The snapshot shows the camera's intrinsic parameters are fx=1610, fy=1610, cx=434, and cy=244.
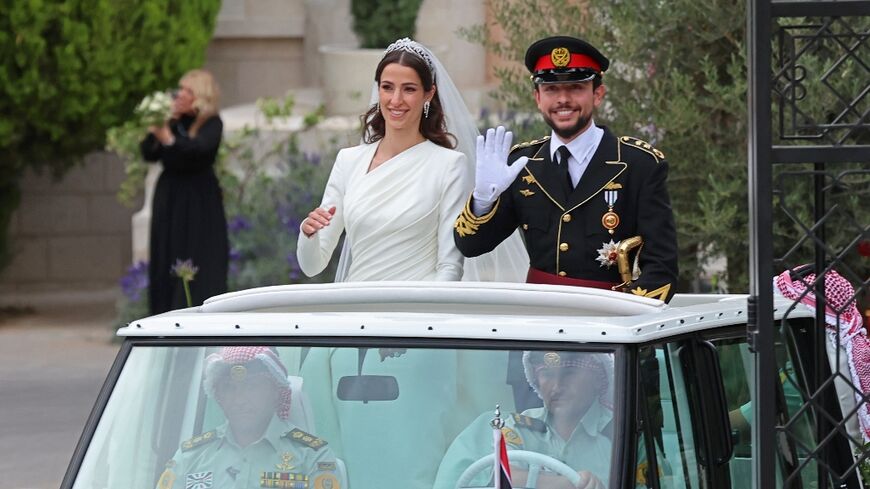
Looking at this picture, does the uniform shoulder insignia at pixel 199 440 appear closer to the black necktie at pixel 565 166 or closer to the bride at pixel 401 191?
the bride at pixel 401 191

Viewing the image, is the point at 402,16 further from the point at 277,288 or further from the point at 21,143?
the point at 277,288

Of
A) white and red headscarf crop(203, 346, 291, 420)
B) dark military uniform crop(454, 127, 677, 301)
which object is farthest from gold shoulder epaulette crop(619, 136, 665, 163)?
white and red headscarf crop(203, 346, 291, 420)

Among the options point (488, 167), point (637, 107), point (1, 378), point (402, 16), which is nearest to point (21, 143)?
point (1, 378)

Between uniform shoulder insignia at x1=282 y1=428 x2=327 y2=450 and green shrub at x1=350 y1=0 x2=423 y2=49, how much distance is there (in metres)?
Answer: 10.4

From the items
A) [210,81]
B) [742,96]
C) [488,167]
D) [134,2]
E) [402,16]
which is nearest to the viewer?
[488,167]

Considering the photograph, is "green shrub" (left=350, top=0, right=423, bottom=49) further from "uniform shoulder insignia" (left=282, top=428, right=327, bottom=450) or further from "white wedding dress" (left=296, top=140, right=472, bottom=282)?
"uniform shoulder insignia" (left=282, top=428, right=327, bottom=450)

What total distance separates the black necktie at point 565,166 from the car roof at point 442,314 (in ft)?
2.51

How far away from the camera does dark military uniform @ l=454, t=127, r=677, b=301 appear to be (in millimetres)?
4566

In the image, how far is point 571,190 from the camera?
15.3ft

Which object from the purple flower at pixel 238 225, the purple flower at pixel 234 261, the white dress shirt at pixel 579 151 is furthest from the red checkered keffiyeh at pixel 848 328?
the purple flower at pixel 238 225

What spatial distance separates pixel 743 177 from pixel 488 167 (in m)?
3.16

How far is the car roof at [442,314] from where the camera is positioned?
11.1ft

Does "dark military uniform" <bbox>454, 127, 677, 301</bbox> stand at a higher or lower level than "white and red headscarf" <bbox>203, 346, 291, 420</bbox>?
higher

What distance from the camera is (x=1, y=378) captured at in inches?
398
